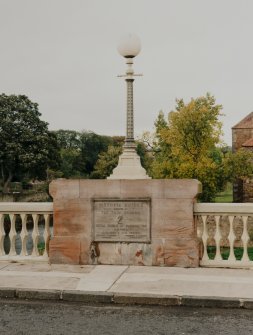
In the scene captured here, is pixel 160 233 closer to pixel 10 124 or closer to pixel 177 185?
pixel 177 185

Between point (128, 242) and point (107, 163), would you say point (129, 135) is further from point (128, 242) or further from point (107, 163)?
point (107, 163)

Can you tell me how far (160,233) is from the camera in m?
7.61

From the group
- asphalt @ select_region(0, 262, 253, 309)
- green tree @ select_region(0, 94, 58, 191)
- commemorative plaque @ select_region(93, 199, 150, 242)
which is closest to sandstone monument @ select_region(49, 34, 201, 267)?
commemorative plaque @ select_region(93, 199, 150, 242)

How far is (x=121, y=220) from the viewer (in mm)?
7746

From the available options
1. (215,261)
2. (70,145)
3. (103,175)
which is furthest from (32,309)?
(70,145)

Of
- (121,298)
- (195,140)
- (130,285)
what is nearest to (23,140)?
(195,140)

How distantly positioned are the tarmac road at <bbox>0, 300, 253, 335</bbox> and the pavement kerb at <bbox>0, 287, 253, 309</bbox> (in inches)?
4.0

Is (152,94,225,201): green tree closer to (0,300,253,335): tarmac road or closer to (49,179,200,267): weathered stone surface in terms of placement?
(49,179,200,267): weathered stone surface

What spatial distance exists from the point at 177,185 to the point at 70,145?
90.4 metres

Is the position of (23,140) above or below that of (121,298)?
above

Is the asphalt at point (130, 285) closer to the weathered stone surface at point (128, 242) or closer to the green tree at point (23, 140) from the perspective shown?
the weathered stone surface at point (128, 242)

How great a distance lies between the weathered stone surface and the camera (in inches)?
297

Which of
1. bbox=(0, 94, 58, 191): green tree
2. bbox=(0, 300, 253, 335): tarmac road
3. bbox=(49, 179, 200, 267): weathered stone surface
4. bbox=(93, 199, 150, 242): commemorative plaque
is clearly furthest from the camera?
bbox=(0, 94, 58, 191): green tree

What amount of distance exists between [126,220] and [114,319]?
8.42 ft
